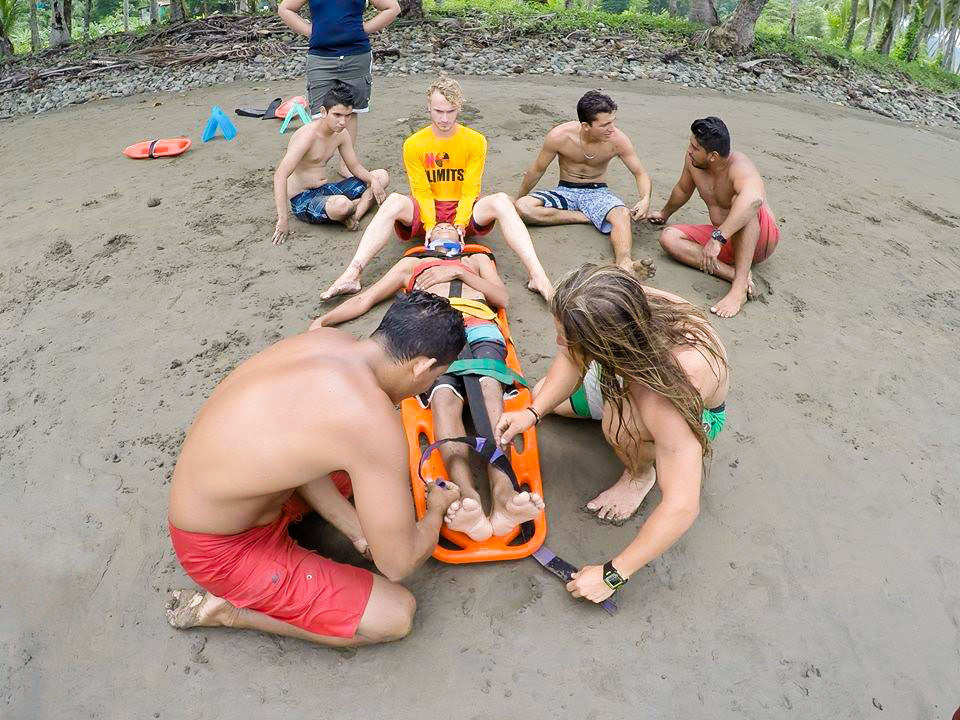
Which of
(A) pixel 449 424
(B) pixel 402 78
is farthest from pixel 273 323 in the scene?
(B) pixel 402 78

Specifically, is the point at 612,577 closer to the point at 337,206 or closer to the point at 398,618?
the point at 398,618

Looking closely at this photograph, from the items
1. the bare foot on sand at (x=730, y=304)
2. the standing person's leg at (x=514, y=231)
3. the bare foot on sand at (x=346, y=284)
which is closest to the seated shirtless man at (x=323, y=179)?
the bare foot on sand at (x=346, y=284)

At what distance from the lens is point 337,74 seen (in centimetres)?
478

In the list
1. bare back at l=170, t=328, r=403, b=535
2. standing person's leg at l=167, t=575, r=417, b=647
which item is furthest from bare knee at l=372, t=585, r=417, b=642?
bare back at l=170, t=328, r=403, b=535

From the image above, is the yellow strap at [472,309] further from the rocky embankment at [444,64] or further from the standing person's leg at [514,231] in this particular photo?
the rocky embankment at [444,64]

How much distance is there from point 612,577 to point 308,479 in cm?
106

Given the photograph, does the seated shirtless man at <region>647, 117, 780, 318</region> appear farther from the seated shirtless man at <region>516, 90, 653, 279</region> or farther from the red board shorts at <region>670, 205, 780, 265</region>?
the seated shirtless man at <region>516, 90, 653, 279</region>

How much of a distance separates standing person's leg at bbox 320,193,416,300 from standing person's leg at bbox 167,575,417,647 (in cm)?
196

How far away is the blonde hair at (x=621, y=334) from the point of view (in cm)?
200

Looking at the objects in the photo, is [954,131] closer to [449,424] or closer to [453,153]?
[453,153]

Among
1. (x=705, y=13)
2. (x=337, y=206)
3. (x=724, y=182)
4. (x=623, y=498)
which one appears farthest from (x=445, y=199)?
(x=705, y=13)

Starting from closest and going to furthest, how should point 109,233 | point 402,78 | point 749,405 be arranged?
point 749,405 < point 109,233 < point 402,78

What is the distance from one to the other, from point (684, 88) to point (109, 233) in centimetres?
721

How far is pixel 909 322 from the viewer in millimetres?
3793
